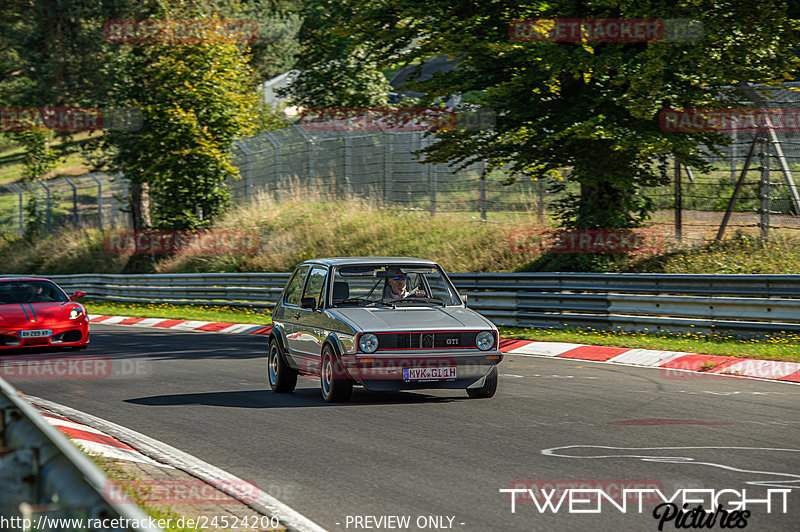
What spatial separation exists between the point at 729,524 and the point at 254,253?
25.8 meters

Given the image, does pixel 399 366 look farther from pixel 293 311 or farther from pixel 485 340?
pixel 293 311

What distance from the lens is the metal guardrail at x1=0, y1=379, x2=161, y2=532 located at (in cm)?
268

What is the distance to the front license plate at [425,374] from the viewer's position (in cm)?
957

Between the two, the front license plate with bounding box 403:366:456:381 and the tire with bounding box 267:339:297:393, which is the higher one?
the front license plate with bounding box 403:366:456:381

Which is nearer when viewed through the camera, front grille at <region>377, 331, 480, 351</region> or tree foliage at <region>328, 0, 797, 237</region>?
front grille at <region>377, 331, 480, 351</region>

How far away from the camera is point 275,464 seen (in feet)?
23.0

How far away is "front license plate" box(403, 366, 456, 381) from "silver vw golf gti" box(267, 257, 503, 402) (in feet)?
0.03

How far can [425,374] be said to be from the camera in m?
9.59

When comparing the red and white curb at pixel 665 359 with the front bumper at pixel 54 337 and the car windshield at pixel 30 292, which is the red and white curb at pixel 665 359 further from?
the car windshield at pixel 30 292

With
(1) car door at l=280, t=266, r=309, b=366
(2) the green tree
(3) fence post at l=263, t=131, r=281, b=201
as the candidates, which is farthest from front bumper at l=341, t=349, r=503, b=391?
(3) fence post at l=263, t=131, r=281, b=201

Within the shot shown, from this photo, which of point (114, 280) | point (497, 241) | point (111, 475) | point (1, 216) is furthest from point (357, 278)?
point (1, 216)

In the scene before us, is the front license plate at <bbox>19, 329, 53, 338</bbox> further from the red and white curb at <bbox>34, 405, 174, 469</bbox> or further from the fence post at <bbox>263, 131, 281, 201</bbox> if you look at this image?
the fence post at <bbox>263, 131, 281, 201</bbox>

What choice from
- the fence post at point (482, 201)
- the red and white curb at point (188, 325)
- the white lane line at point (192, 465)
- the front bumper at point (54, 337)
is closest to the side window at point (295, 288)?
the white lane line at point (192, 465)

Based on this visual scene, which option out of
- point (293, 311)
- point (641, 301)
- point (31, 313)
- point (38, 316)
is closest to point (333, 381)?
point (293, 311)
